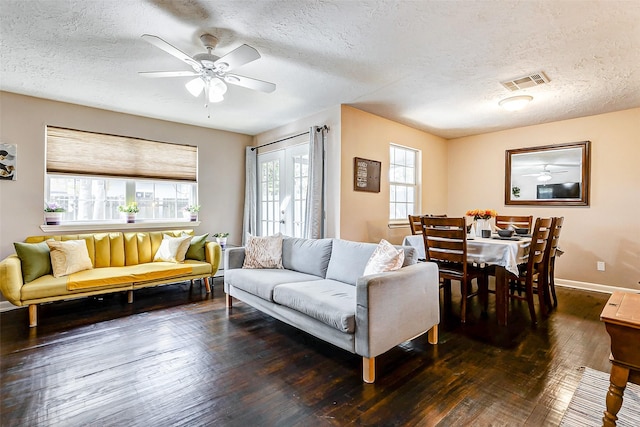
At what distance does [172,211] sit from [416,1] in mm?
4376

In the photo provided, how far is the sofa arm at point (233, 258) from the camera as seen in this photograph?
356 cm

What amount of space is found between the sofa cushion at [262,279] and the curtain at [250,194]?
1.92 m

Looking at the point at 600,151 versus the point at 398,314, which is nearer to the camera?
the point at 398,314

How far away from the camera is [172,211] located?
4.92 metres

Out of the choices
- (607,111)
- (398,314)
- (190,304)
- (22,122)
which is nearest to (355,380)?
(398,314)

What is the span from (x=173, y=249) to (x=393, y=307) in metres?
3.21

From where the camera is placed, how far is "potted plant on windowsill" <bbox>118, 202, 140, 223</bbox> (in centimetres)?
440

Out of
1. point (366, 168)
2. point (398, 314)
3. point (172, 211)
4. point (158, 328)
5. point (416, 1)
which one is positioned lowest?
point (158, 328)

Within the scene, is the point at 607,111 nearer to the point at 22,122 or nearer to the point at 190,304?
the point at 190,304

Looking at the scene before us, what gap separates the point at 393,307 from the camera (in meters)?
2.16

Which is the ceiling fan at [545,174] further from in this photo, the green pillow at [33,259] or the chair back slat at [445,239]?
the green pillow at [33,259]

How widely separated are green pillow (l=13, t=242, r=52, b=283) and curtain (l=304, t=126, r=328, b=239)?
9.72 feet

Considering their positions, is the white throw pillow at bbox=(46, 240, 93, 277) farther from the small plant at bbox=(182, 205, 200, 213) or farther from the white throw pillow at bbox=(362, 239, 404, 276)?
the white throw pillow at bbox=(362, 239, 404, 276)

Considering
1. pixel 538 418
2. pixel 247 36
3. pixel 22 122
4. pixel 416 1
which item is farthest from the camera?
pixel 22 122
